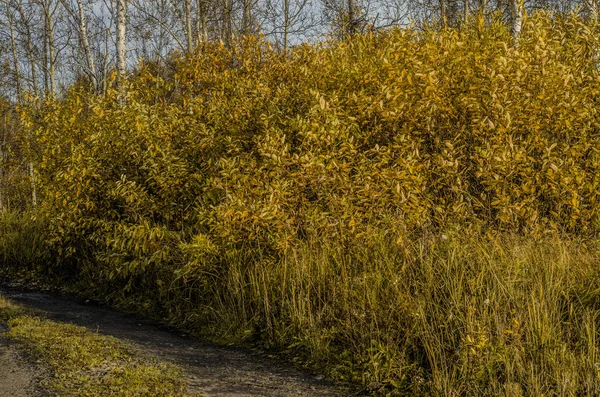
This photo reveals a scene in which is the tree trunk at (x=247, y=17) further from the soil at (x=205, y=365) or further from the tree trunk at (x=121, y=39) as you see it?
the soil at (x=205, y=365)

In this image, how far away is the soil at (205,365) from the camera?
4730mm

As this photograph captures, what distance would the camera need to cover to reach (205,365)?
541cm

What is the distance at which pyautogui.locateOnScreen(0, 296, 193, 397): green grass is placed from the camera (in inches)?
180

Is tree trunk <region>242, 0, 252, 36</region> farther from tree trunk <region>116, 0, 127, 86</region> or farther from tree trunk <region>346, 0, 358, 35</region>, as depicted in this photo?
tree trunk <region>116, 0, 127, 86</region>

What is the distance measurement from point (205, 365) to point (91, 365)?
946mm

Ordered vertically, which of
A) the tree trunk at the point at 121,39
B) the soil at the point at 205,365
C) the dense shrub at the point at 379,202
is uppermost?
the tree trunk at the point at 121,39

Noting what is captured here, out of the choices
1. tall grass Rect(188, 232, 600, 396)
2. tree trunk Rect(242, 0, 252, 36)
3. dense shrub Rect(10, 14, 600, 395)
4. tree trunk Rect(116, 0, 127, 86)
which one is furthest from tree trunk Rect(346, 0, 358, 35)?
tall grass Rect(188, 232, 600, 396)

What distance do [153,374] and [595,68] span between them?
5.73 metres

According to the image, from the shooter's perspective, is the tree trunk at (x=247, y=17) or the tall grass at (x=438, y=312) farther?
the tree trunk at (x=247, y=17)

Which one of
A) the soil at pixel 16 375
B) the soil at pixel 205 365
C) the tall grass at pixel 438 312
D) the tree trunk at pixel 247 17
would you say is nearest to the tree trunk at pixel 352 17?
the tree trunk at pixel 247 17

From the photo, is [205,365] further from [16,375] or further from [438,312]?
[438,312]

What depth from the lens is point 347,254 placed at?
6199 millimetres

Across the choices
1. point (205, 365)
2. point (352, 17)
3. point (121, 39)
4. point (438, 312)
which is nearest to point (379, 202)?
point (438, 312)

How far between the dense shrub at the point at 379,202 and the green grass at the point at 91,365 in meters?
1.22
